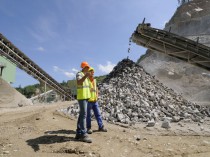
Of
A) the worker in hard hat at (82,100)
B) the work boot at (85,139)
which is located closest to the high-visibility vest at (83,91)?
the worker in hard hat at (82,100)

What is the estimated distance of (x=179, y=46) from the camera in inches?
543

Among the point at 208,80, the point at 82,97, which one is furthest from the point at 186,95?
the point at 82,97

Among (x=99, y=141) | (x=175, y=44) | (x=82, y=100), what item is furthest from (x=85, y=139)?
(x=175, y=44)

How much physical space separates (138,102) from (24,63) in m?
15.5

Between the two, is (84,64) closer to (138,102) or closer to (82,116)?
(82,116)

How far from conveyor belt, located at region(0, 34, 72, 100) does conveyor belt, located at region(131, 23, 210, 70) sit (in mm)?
10984

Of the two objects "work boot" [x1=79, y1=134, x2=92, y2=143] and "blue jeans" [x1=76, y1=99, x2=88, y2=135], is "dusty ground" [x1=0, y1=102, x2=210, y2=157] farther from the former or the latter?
"blue jeans" [x1=76, y1=99, x2=88, y2=135]

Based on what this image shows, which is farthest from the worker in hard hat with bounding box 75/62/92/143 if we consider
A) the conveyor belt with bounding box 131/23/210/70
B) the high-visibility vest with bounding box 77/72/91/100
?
the conveyor belt with bounding box 131/23/210/70

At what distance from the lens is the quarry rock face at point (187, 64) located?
26.8 metres

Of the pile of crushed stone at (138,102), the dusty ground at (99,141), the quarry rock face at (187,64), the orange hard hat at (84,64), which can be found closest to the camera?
the dusty ground at (99,141)

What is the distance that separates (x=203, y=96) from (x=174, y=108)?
1497 centimetres

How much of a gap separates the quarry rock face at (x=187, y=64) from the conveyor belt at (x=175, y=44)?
7.90 m

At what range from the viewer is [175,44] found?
45.3ft

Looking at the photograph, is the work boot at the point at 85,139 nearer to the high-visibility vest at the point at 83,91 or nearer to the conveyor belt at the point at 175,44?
the high-visibility vest at the point at 83,91
